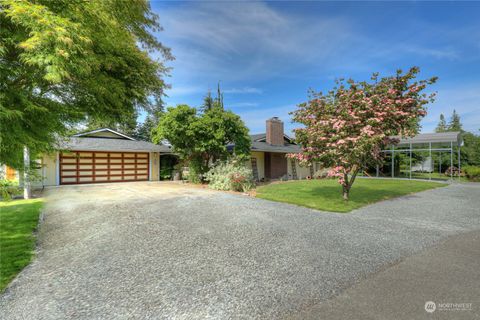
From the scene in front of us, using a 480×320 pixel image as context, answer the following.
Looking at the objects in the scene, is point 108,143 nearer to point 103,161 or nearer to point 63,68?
point 103,161

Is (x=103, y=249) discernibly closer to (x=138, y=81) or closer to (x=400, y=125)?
(x=138, y=81)

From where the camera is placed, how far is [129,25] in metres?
4.77

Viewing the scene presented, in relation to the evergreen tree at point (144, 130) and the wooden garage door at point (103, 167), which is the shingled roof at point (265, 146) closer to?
the wooden garage door at point (103, 167)

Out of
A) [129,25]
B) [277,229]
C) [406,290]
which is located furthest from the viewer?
[277,229]

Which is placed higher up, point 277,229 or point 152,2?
point 152,2

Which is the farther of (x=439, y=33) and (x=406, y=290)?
(x=439, y=33)

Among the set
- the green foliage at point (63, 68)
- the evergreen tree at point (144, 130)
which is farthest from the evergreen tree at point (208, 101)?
the green foliage at point (63, 68)

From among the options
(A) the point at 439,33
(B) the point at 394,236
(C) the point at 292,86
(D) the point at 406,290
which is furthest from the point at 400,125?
(C) the point at 292,86

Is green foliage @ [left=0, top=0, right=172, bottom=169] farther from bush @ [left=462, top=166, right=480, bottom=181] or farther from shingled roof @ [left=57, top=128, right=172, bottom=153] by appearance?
bush @ [left=462, top=166, right=480, bottom=181]

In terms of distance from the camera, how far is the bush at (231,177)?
1244 cm

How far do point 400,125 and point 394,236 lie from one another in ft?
15.9

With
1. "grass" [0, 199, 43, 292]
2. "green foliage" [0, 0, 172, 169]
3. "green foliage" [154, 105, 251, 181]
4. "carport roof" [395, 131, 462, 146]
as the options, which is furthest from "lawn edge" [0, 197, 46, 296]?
"carport roof" [395, 131, 462, 146]

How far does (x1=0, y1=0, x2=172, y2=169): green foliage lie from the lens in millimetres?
2467

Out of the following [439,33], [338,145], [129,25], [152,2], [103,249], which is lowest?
[103,249]
